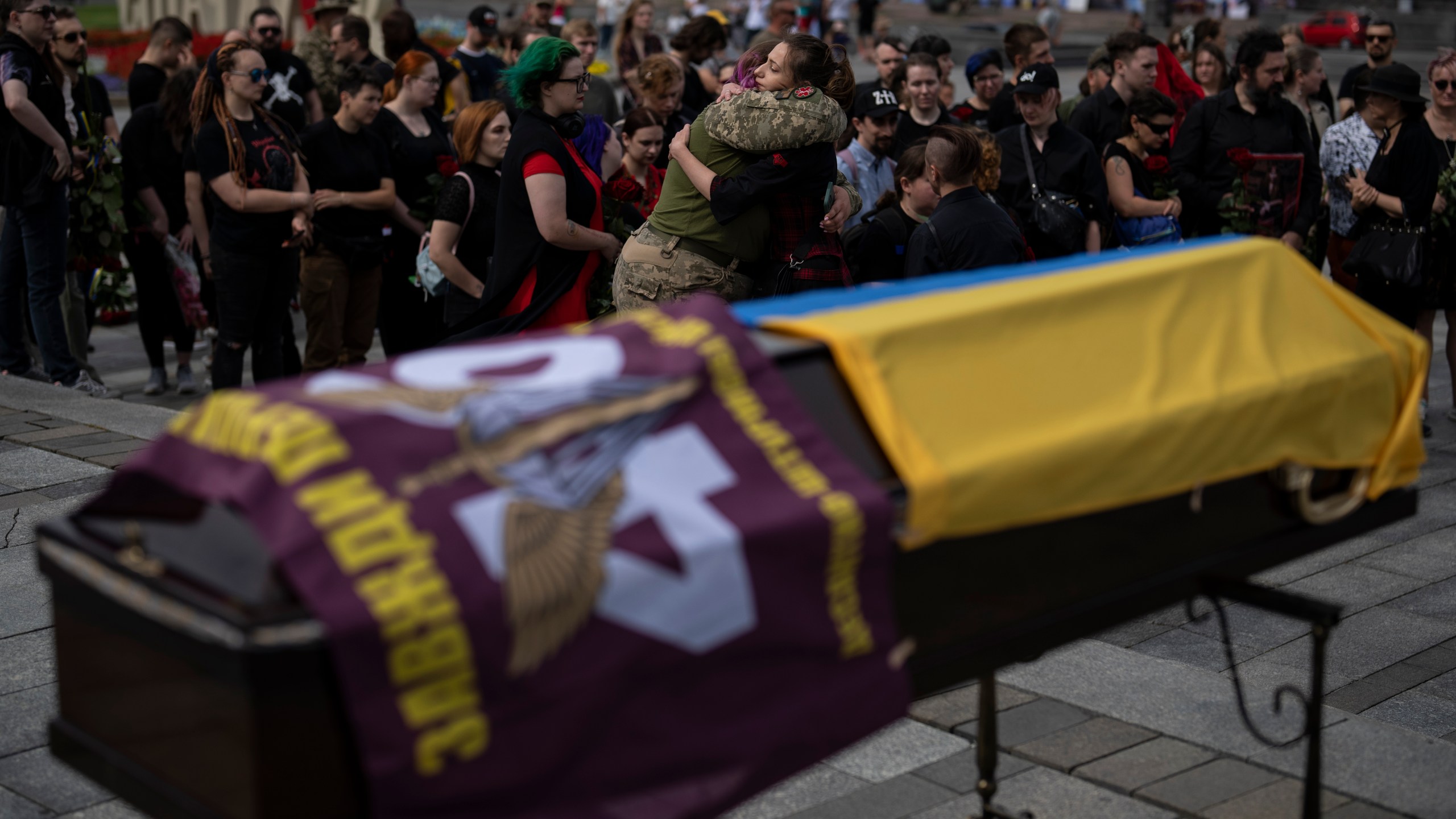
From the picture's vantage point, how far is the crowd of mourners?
17.3 feet

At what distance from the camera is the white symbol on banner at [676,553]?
2002mm

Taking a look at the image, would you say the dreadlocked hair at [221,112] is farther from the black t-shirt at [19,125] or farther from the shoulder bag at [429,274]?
the black t-shirt at [19,125]

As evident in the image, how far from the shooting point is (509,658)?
6.27 ft

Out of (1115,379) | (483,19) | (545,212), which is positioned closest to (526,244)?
(545,212)

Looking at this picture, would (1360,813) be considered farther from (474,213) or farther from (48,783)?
(474,213)

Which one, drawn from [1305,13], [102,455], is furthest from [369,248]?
[1305,13]

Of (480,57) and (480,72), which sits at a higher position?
(480,57)

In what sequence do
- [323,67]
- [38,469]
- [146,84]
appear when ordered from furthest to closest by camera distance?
[323,67] < [146,84] < [38,469]

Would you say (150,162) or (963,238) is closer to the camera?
(963,238)

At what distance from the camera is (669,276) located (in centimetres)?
523

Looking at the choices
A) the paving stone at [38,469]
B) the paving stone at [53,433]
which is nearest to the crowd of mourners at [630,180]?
the paving stone at [53,433]

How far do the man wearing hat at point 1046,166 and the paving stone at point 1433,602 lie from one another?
2.18 metres

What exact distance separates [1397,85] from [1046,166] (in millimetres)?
1979

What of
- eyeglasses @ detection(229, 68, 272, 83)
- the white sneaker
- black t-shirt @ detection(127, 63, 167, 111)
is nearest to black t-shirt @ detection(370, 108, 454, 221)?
eyeglasses @ detection(229, 68, 272, 83)
